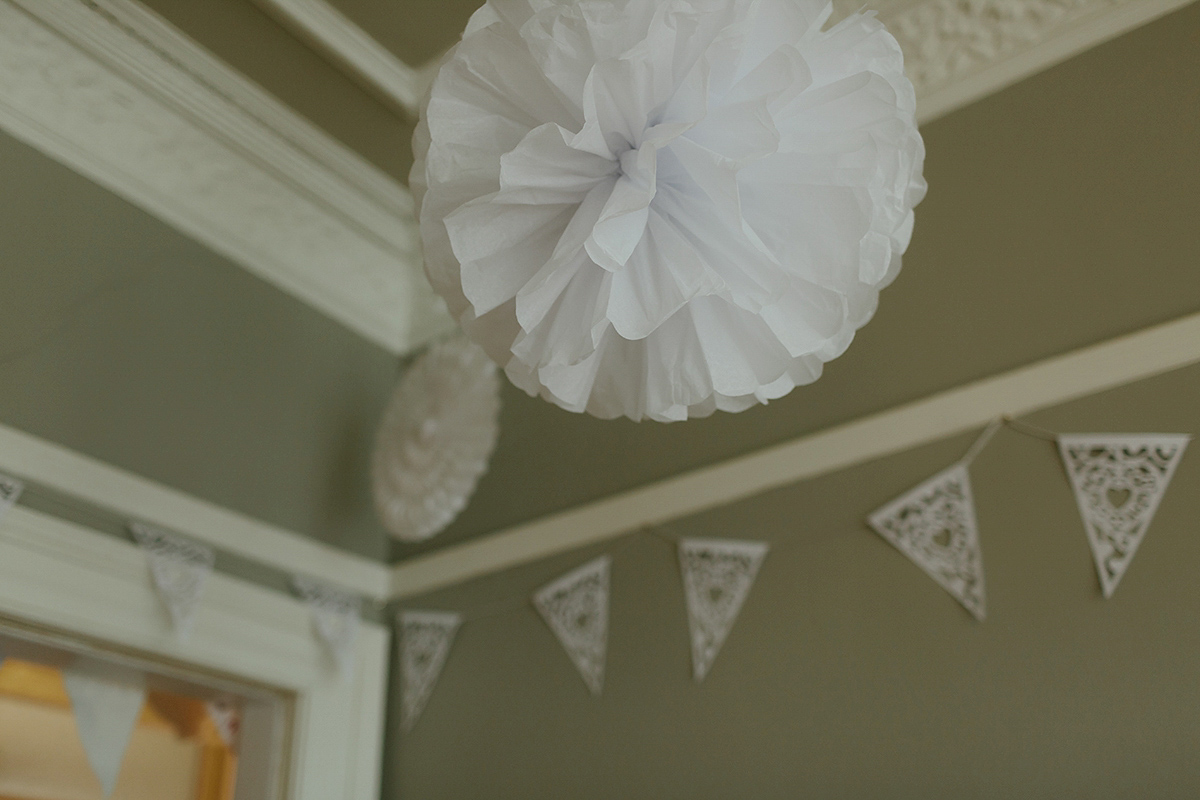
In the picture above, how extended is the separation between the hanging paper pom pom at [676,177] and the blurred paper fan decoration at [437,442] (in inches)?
47.1

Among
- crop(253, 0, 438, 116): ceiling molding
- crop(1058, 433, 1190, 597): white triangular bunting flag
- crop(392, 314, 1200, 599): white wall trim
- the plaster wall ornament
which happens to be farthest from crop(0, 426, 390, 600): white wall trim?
crop(1058, 433, 1190, 597): white triangular bunting flag

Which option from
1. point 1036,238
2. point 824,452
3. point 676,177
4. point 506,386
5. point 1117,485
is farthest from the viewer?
point 506,386

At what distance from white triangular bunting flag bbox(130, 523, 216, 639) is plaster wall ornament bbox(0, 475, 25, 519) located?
25 centimetres

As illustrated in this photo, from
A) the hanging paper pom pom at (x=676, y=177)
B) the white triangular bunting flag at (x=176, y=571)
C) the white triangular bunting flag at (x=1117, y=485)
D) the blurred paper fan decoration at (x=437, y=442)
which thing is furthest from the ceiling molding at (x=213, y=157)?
the white triangular bunting flag at (x=1117, y=485)

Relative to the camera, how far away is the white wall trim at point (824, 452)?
1805mm

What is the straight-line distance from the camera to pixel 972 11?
2160 millimetres

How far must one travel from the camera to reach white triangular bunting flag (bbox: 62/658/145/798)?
7.29 ft

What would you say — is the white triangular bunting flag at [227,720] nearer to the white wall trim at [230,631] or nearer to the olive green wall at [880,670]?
the white wall trim at [230,631]

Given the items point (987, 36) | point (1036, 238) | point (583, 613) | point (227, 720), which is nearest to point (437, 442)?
point (583, 613)

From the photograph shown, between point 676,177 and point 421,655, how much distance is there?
5.74ft

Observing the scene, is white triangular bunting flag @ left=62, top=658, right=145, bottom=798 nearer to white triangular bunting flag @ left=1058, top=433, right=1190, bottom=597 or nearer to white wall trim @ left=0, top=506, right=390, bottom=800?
white wall trim @ left=0, top=506, right=390, bottom=800

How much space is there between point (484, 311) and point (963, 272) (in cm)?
128

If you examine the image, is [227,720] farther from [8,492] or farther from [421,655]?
[8,492]

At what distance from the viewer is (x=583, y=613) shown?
2.29 m
